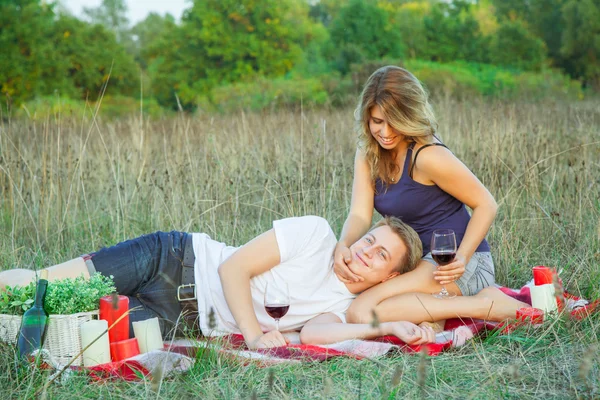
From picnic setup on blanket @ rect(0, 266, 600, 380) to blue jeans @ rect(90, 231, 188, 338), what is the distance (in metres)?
0.15

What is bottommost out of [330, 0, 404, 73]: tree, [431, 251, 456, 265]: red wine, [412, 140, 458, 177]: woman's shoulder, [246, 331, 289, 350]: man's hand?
[246, 331, 289, 350]: man's hand

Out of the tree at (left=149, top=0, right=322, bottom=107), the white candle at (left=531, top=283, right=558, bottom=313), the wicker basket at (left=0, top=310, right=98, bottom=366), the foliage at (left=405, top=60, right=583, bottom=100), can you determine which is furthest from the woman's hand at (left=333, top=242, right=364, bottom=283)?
the tree at (left=149, top=0, right=322, bottom=107)

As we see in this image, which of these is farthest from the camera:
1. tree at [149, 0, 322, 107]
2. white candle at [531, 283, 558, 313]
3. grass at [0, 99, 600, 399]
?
tree at [149, 0, 322, 107]

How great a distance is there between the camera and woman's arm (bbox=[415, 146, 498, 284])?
322 cm

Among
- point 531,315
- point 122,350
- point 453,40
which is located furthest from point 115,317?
point 453,40

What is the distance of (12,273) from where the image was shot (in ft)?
9.73

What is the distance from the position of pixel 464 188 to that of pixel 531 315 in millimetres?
655

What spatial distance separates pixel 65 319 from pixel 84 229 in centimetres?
206

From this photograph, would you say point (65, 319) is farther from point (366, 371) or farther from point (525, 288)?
point (525, 288)

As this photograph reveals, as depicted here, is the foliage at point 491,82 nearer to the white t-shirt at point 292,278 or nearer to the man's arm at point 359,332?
the white t-shirt at point 292,278

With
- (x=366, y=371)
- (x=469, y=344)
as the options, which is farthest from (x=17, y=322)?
(x=469, y=344)

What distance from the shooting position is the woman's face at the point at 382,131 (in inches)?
130

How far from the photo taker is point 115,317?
2762mm

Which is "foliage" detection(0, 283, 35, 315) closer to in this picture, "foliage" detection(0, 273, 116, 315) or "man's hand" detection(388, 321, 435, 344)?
"foliage" detection(0, 273, 116, 315)
